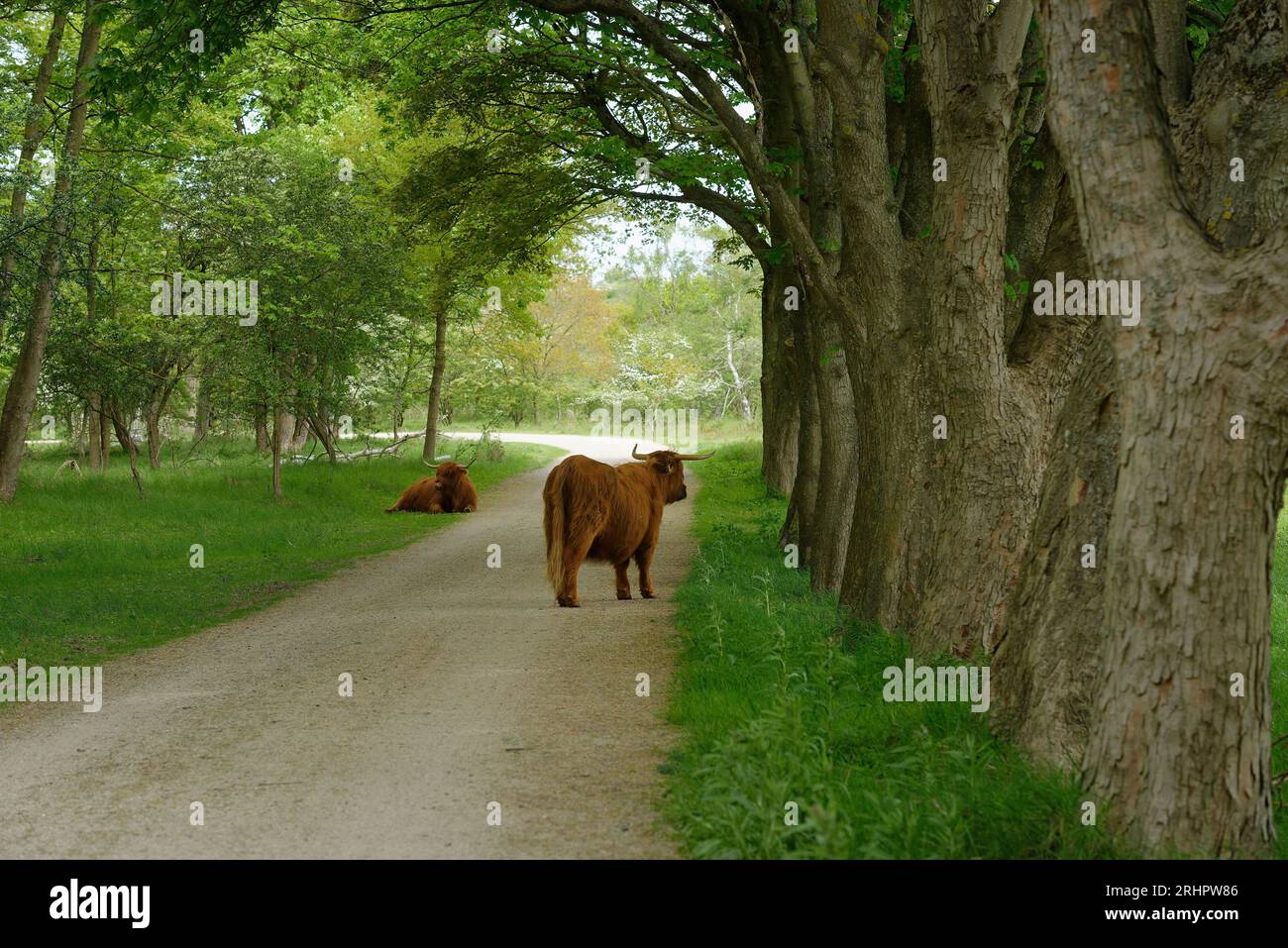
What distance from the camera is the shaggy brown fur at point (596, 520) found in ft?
40.9

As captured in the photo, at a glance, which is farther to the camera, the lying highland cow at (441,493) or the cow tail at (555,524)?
the lying highland cow at (441,493)

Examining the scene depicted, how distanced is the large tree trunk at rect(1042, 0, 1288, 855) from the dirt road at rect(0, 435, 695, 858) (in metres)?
2.10

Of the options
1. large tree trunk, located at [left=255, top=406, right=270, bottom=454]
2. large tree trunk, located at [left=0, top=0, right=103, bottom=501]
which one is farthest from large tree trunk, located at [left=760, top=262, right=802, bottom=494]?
large tree trunk, located at [left=0, top=0, right=103, bottom=501]

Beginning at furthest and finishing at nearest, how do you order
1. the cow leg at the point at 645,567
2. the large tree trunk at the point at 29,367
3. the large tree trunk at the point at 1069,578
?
1. the large tree trunk at the point at 29,367
2. the cow leg at the point at 645,567
3. the large tree trunk at the point at 1069,578

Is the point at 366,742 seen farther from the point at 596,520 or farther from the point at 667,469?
the point at 667,469

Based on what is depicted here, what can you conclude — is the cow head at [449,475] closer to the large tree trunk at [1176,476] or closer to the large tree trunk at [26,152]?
the large tree trunk at [26,152]

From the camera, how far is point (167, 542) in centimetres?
1808

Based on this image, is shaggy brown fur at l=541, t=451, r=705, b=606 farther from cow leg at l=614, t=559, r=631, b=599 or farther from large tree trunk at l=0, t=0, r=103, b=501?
large tree trunk at l=0, t=0, r=103, b=501

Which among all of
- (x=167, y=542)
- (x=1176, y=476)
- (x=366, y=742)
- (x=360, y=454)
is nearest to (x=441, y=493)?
(x=167, y=542)

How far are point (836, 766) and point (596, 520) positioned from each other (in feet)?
21.8

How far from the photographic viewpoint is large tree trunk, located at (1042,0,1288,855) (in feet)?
15.3

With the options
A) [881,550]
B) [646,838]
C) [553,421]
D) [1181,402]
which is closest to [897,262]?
[881,550]

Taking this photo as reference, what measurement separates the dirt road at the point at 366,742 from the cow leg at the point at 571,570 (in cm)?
Answer: 30

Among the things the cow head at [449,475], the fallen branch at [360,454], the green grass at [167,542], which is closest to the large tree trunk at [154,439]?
the green grass at [167,542]
